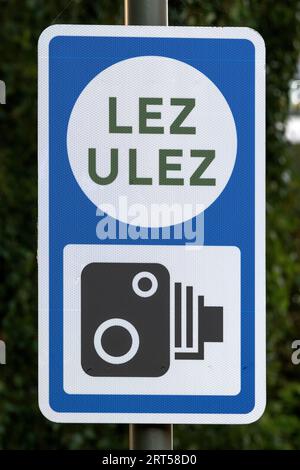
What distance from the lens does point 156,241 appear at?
2.11 m

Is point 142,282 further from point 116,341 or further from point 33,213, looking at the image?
point 33,213

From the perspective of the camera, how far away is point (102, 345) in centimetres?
211

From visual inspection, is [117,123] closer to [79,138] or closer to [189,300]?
[79,138]

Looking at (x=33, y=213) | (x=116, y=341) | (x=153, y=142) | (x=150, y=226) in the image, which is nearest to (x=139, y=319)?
(x=116, y=341)

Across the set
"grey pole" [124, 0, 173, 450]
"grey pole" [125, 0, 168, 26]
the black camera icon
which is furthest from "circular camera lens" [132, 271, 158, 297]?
"grey pole" [125, 0, 168, 26]

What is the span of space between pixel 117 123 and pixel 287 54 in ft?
10.1

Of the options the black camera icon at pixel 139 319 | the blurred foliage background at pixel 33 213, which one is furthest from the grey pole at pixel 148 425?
the blurred foliage background at pixel 33 213

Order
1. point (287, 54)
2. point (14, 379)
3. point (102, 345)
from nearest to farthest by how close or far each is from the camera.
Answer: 1. point (102, 345)
2. point (14, 379)
3. point (287, 54)

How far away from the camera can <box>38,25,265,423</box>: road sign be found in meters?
2.11

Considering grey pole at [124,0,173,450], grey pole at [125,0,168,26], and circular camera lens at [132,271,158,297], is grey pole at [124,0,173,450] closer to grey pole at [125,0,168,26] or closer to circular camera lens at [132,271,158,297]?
grey pole at [125,0,168,26]

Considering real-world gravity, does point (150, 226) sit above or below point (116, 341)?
above

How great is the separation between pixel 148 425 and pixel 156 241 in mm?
335

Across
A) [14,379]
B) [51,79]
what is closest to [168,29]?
[51,79]

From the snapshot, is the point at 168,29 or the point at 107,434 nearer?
the point at 168,29
